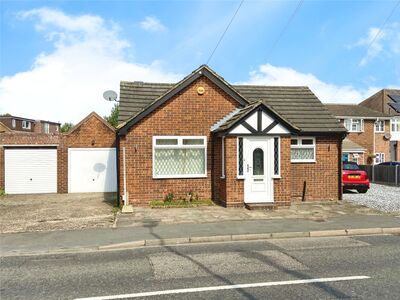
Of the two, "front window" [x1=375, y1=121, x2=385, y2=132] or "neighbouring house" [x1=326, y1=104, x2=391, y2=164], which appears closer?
"neighbouring house" [x1=326, y1=104, x2=391, y2=164]

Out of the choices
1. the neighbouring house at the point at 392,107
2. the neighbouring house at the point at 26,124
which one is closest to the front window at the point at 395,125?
the neighbouring house at the point at 392,107

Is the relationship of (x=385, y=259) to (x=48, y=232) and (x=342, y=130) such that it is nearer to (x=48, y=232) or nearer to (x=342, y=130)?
(x=48, y=232)

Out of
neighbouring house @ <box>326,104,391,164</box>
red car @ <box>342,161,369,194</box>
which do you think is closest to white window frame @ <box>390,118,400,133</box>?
neighbouring house @ <box>326,104,391,164</box>

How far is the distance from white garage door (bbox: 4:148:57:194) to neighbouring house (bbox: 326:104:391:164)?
87.3 feet

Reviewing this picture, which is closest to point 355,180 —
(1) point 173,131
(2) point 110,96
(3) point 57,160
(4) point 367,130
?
(1) point 173,131

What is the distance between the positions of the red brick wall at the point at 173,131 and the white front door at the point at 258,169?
1845 mm

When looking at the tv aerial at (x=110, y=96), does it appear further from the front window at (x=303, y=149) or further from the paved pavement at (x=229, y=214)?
the front window at (x=303, y=149)

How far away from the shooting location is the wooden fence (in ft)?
81.0

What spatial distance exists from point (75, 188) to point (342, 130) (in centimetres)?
1467

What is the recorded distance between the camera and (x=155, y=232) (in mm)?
9648

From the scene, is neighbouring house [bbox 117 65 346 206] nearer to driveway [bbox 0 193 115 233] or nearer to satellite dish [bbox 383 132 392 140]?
driveway [bbox 0 193 115 233]

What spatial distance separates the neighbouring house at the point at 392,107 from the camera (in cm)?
4141

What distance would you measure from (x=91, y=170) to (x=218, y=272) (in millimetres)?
17593

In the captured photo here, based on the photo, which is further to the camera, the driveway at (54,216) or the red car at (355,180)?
the red car at (355,180)
